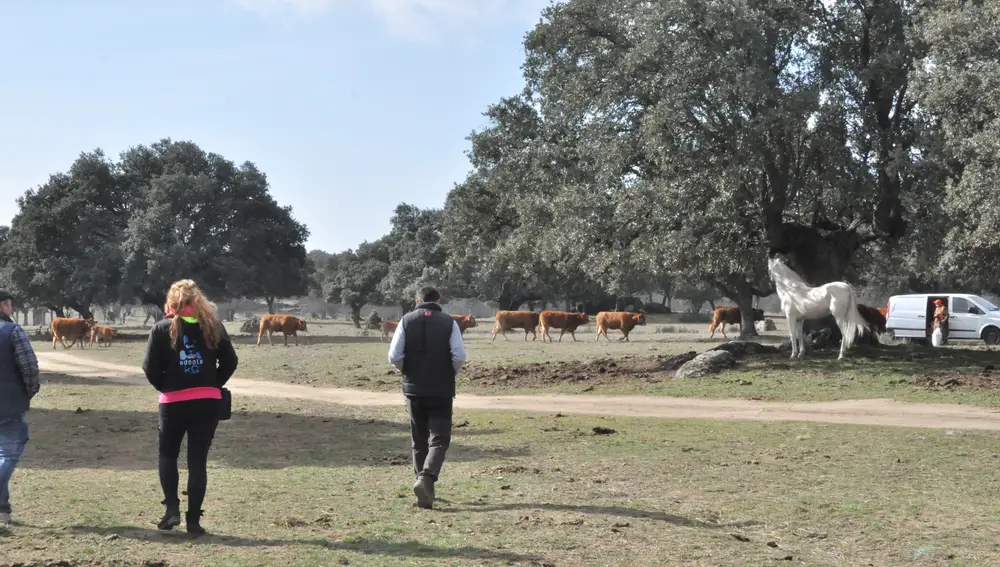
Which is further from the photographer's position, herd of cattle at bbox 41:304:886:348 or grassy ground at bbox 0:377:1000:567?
herd of cattle at bbox 41:304:886:348

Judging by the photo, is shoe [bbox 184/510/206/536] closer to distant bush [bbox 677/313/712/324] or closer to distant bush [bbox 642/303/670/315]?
distant bush [bbox 677/313/712/324]

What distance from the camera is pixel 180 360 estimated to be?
24.8ft

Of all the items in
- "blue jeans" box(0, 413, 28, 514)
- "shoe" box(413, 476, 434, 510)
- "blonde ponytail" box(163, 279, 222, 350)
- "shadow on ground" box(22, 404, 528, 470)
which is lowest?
"shadow on ground" box(22, 404, 528, 470)

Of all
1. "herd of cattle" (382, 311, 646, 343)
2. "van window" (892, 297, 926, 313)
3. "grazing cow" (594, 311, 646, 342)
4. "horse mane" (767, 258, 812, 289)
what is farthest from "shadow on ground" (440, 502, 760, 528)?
"grazing cow" (594, 311, 646, 342)

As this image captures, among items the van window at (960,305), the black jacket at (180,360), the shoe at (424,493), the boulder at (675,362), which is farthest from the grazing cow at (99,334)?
the black jacket at (180,360)

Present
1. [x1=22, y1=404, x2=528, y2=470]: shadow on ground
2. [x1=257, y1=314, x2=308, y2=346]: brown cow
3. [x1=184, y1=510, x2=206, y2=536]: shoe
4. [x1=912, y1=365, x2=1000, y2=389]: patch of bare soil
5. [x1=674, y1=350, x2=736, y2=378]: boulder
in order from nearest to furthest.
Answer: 1. [x1=184, y1=510, x2=206, y2=536]: shoe
2. [x1=22, y1=404, x2=528, y2=470]: shadow on ground
3. [x1=912, y1=365, x2=1000, y2=389]: patch of bare soil
4. [x1=674, y1=350, x2=736, y2=378]: boulder
5. [x1=257, y1=314, x2=308, y2=346]: brown cow

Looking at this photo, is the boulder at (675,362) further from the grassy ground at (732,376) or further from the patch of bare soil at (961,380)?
the patch of bare soil at (961,380)

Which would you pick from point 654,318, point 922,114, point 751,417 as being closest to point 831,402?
point 751,417

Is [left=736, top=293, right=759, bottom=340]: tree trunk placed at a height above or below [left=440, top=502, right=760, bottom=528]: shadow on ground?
above

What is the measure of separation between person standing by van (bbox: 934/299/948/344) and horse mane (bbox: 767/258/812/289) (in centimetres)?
1187

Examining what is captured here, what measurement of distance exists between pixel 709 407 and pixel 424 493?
10412mm

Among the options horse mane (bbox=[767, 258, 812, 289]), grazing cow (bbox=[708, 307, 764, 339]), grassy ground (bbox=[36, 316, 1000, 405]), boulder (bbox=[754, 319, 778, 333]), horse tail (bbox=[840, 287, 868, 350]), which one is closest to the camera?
grassy ground (bbox=[36, 316, 1000, 405])

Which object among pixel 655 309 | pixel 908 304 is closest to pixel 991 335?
pixel 908 304

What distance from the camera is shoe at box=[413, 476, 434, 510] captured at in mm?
8672
